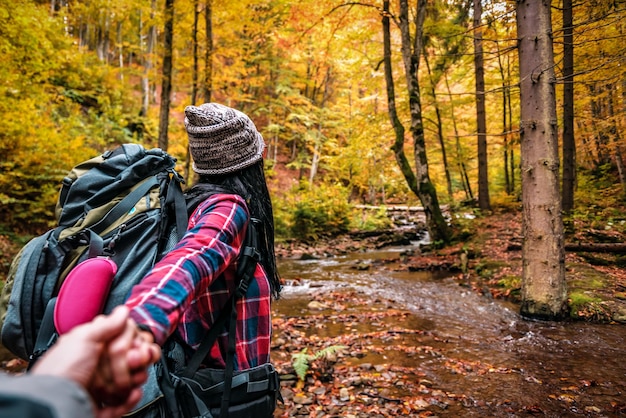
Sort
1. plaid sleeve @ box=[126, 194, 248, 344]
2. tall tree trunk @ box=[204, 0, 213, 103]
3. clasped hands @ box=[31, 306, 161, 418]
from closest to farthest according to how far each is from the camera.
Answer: clasped hands @ box=[31, 306, 161, 418] → plaid sleeve @ box=[126, 194, 248, 344] → tall tree trunk @ box=[204, 0, 213, 103]

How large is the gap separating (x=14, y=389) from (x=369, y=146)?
15191 mm

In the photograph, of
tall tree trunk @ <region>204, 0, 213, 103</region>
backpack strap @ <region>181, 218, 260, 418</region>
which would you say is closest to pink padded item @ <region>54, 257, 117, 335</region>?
backpack strap @ <region>181, 218, 260, 418</region>

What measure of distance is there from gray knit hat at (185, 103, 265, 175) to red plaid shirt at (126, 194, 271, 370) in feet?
0.70

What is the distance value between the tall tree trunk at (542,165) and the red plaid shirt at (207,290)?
5.14 meters

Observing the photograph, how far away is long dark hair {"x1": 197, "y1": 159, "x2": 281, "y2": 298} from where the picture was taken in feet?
5.16

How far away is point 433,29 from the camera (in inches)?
481

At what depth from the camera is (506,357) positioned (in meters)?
4.34

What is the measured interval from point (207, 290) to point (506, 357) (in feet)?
13.9

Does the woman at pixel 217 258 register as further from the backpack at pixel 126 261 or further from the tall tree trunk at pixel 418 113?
the tall tree trunk at pixel 418 113

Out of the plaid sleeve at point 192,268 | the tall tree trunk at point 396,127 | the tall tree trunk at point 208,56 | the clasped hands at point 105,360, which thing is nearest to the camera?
the clasped hands at point 105,360

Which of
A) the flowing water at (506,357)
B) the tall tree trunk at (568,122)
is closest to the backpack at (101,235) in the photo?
the flowing water at (506,357)

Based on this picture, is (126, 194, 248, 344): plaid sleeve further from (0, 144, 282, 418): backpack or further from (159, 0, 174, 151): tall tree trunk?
(159, 0, 174, 151): tall tree trunk

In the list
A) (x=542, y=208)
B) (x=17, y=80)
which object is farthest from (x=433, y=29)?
(x=17, y=80)

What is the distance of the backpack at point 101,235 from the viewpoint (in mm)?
1263
